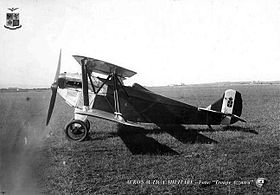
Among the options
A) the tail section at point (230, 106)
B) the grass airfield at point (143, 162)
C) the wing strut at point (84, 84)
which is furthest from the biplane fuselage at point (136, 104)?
the wing strut at point (84, 84)

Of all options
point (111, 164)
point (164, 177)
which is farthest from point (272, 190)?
point (111, 164)

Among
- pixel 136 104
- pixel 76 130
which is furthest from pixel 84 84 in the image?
pixel 136 104

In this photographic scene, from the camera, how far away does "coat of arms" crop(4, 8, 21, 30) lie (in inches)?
226

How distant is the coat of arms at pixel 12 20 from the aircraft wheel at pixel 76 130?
2.98 meters

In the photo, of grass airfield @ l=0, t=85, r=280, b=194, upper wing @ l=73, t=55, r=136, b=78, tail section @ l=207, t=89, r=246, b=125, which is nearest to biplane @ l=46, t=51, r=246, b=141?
upper wing @ l=73, t=55, r=136, b=78

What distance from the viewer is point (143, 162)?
18.0 ft

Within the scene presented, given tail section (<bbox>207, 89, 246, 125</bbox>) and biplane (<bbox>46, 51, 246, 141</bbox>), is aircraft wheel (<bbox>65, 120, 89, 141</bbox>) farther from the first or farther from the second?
tail section (<bbox>207, 89, 246, 125</bbox>)

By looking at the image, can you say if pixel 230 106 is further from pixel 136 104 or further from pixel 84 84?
pixel 84 84

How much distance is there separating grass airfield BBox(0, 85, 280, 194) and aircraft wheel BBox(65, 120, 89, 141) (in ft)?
0.76

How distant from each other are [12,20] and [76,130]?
3515 mm

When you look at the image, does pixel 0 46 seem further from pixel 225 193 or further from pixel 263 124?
pixel 263 124

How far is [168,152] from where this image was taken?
618cm

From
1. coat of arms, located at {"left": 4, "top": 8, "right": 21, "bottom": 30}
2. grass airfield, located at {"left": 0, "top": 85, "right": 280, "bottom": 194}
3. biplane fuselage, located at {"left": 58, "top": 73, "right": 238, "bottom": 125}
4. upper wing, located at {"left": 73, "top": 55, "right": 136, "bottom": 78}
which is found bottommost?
grass airfield, located at {"left": 0, "top": 85, "right": 280, "bottom": 194}

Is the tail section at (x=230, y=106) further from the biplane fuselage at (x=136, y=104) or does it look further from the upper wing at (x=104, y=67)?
the upper wing at (x=104, y=67)
